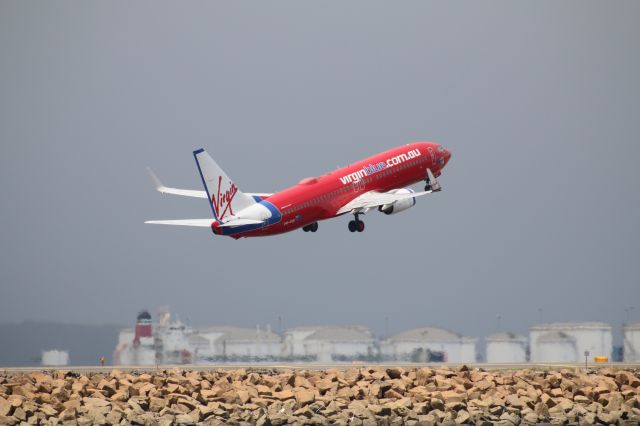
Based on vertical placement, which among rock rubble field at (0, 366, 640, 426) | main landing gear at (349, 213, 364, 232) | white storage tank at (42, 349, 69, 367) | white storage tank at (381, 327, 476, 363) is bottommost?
rock rubble field at (0, 366, 640, 426)

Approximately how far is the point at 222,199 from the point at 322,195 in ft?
32.2

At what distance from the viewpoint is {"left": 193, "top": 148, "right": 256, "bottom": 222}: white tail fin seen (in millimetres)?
103188

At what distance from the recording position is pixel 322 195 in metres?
111

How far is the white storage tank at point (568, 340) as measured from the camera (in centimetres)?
17650

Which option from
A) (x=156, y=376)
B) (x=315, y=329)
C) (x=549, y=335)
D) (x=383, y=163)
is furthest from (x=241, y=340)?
(x=156, y=376)

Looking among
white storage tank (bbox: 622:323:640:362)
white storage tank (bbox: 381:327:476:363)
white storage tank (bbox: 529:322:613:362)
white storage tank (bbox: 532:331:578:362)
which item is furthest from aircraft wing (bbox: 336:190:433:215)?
white storage tank (bbox: 532:331:578:362)

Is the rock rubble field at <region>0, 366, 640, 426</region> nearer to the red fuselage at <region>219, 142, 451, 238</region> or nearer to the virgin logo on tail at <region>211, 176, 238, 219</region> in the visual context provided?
the virgin logo on tail at <region>211, 176, 238, 219</region>

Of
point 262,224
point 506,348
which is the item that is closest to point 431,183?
point 262,224

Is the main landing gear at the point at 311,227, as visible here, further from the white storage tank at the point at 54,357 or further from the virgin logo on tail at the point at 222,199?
the white storage tank at the point at 54,357

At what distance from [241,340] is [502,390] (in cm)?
8810

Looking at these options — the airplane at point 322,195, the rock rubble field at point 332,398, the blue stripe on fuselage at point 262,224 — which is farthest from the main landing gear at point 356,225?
the rock rubble field at point 332,398

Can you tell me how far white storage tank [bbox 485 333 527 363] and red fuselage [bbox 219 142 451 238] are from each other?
50.5 meters

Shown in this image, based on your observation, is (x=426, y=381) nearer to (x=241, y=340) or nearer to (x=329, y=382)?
(x=329, y=382)

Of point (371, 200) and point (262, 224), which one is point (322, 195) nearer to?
point (371, 200)
